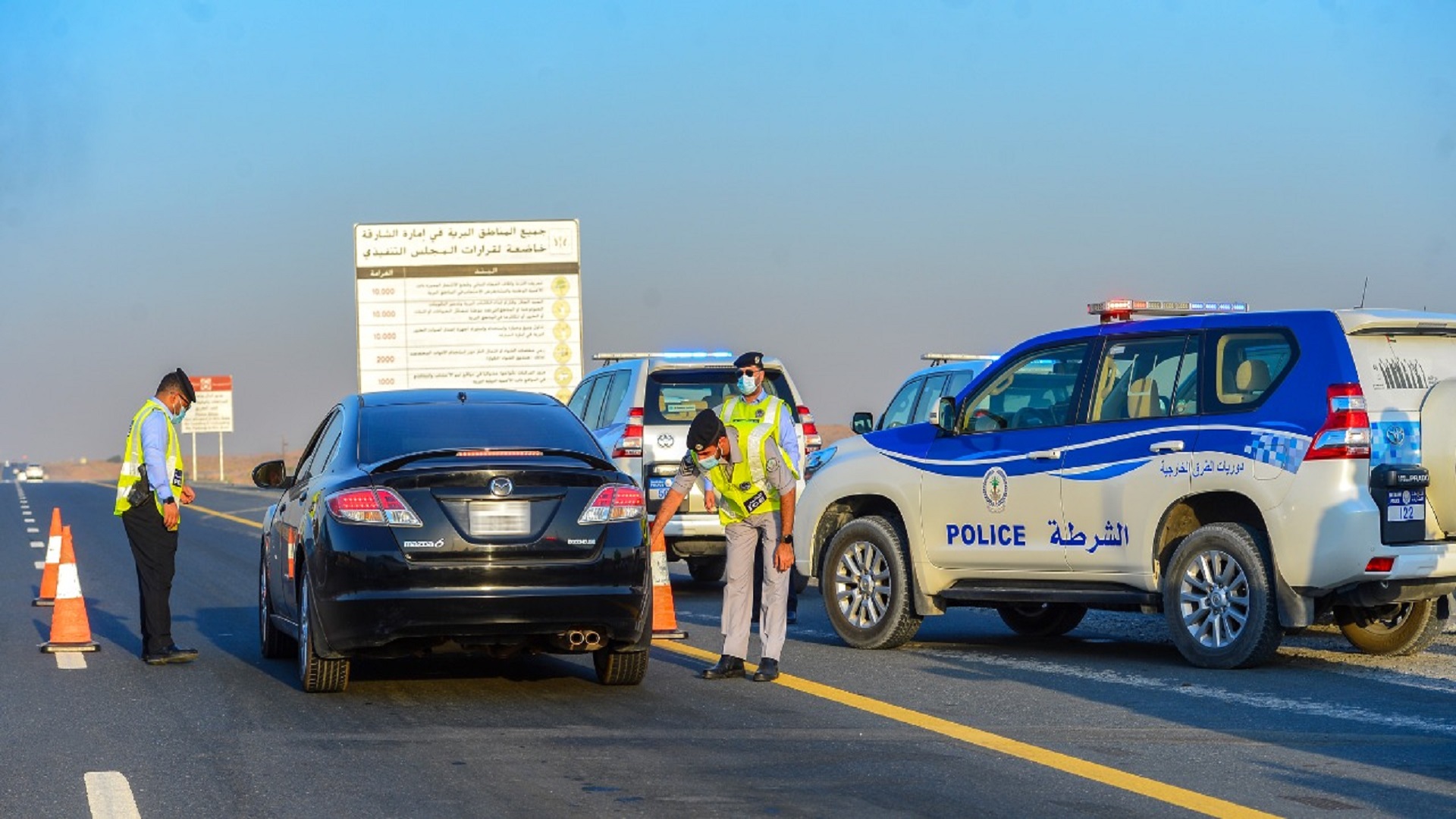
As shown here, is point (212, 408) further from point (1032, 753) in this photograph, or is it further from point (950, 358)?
point (1032, 753)

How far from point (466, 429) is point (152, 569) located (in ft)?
9.34

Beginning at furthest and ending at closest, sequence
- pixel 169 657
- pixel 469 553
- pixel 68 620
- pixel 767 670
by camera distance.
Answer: pixel 68 620, pixel 169 657, pixel 767 670, pixel 469 553

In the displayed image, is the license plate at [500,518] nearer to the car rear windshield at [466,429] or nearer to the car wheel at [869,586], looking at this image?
the car rear windshield at [466,429]

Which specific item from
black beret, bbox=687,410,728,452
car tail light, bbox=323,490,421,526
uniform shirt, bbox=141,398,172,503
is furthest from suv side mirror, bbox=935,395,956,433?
uniform shirt, bbox=141,398,172,503

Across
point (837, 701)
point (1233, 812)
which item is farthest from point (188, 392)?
point (1233, 812)

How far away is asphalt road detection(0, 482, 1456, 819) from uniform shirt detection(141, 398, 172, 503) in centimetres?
114

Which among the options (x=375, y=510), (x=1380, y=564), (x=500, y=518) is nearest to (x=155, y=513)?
(x=375, y=510)

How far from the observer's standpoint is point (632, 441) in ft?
56.9

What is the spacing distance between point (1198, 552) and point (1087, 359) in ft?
4.76

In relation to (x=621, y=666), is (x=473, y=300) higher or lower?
higher

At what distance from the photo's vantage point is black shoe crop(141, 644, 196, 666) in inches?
492

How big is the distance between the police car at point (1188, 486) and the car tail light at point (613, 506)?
2776 millimetres

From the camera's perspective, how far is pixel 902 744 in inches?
346

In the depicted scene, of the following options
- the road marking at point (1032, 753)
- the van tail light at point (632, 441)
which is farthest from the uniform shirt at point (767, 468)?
the van tail light at point (632, 441)
